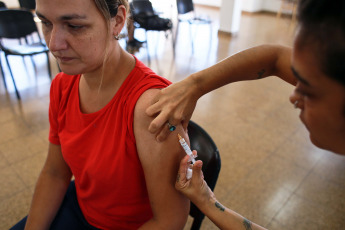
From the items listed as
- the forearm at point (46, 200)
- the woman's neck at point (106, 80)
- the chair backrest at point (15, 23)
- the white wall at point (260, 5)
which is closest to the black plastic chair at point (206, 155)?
the woman's neck at point (106, 80)

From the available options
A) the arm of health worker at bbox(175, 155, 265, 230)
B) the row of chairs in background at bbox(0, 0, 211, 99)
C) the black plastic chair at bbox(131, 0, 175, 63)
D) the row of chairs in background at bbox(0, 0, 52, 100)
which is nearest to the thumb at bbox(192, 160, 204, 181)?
the arm of health worker at bbox(175, 155, 265, 230)

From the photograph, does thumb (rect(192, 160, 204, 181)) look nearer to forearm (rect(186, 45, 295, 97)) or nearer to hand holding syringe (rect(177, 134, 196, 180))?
hand holding syringe (rect(177, 134, 196, 180))

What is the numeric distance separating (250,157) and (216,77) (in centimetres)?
150

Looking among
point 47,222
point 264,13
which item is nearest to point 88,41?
point 47,222

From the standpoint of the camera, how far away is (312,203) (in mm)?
1778

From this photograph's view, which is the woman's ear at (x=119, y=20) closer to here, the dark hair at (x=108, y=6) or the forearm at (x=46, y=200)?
the dark hair at (x=108, y=6)

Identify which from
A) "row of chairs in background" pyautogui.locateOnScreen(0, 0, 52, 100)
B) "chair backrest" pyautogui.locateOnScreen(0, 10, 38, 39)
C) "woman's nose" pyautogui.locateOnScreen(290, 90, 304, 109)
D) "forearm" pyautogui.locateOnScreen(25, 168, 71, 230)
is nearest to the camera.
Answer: "woman's nose" pyautogui.locateOnScreen(290, 90, 304, 109)

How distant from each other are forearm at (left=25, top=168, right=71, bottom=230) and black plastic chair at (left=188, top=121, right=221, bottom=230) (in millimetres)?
532

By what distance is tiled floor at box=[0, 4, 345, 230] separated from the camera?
1711 mm

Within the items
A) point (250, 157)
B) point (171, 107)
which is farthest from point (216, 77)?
point (250, 157)

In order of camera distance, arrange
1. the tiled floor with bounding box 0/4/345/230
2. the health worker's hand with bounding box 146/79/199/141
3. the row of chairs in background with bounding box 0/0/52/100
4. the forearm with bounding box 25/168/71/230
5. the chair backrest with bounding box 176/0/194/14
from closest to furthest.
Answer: the health worker's hand with bounding box 146/79/199/141 < the forearm with bounding box 25/168/71/230 < the tiled floor with bounding box 0/4/345/230 < the row of chairs in background with bounding box 0/0/52/100 < the chair backrest with bounding box 176/0/194/14

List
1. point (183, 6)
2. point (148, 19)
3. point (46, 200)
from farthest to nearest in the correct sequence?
point (183, 6) → point (148, 19) → point (46, 200)

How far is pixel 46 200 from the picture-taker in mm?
989

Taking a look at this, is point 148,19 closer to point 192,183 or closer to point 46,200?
point 46,200
